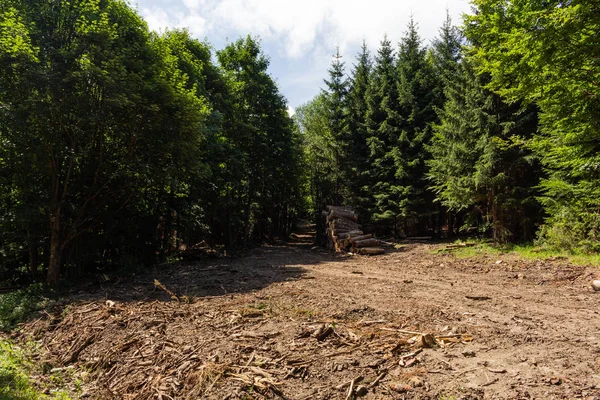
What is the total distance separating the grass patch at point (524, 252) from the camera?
9070 mm

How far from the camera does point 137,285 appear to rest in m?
9.45

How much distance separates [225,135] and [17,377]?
50.1 ft

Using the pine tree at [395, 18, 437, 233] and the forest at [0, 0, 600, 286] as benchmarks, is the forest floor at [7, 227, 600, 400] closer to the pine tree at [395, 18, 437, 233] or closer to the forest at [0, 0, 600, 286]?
the forest at [0, 0, 600, 286]

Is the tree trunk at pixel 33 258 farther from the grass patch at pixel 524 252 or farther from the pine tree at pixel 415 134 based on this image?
the pine tree at pixel 415 134

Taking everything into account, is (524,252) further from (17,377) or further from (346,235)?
(17,377)

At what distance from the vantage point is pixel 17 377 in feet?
16.8

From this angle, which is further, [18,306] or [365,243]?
[365,243]

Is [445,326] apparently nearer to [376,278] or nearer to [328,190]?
[376,278]

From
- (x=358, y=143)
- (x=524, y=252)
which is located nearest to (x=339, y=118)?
(x=358, y=143)

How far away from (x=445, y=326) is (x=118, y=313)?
5943 millimetres

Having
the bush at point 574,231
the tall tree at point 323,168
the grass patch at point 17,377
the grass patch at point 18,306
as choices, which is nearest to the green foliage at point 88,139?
the grass patch at point 18,306

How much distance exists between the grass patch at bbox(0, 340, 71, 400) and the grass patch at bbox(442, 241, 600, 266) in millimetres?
11847

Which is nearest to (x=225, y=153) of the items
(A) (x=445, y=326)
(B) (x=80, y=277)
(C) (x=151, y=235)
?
(C) (x=151, y=235)

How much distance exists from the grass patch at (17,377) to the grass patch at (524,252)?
1185cm
